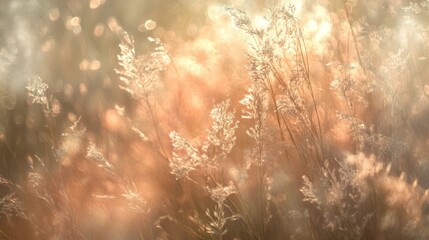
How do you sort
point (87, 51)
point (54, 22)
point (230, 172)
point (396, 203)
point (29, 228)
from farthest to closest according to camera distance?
point (54, 22) < point (87, 51) < point (29, 228) < point (230, 172) < point (396, 203)

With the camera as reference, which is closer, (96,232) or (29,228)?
(96,232)

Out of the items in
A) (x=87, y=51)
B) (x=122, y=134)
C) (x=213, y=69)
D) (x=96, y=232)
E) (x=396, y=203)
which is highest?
(x=87, y=51)

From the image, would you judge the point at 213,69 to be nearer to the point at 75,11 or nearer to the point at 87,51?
the point at 87,51

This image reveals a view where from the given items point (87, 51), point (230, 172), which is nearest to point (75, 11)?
point (87, 51)

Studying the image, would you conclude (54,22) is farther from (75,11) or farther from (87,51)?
(87,51)

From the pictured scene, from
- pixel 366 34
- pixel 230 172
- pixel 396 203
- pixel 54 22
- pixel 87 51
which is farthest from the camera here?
pixel 54 22

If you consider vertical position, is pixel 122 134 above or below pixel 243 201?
above
